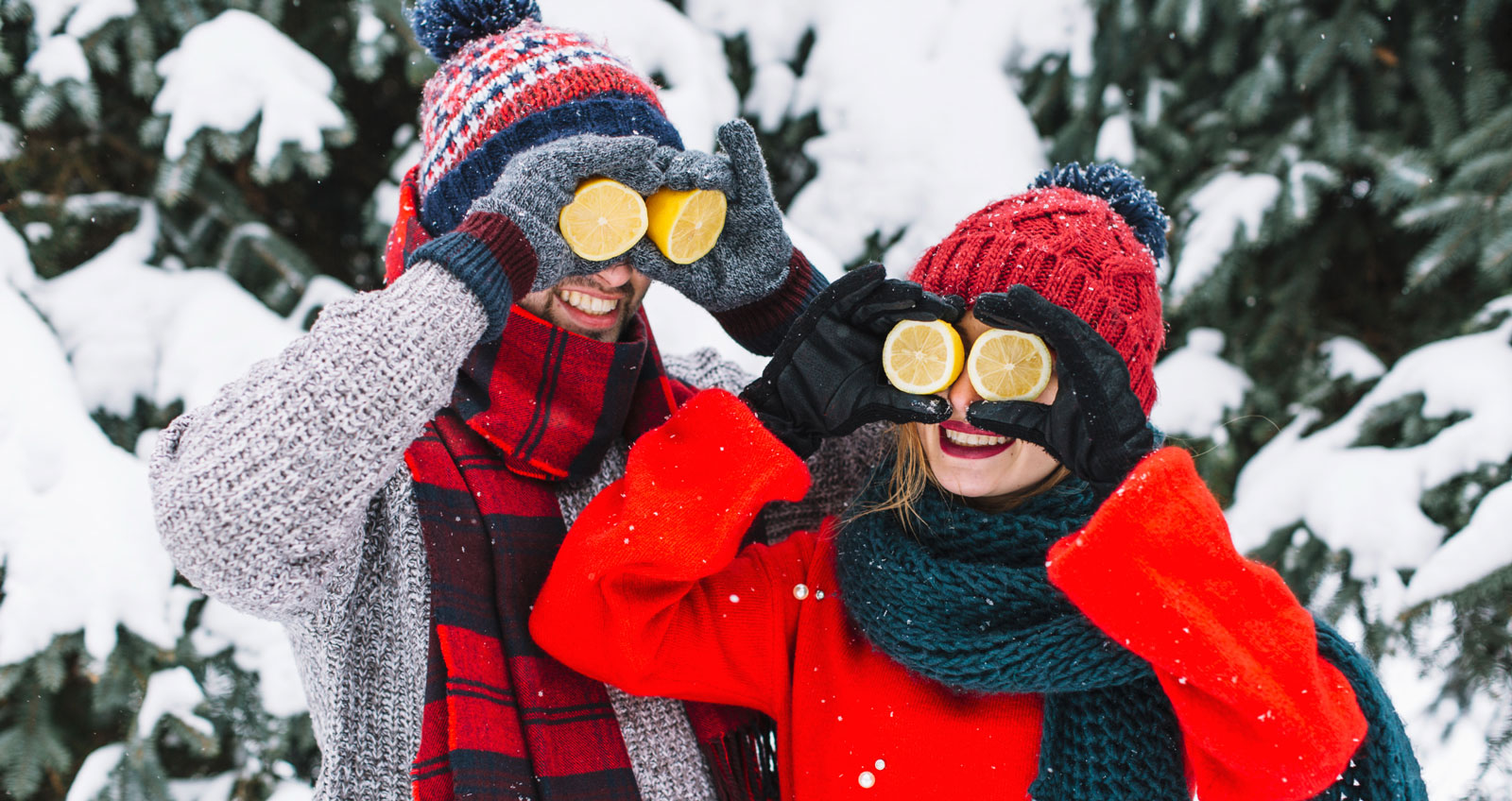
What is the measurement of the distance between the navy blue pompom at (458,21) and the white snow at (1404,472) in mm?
1997

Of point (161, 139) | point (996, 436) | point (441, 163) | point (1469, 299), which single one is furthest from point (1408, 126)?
point (161, 139)

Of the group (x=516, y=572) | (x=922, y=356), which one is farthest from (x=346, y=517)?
(x=922, y=356)

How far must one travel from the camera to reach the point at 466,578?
1.44m

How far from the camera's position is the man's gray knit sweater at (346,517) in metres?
1.17

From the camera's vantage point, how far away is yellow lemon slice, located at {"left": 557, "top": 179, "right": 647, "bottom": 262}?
145cm

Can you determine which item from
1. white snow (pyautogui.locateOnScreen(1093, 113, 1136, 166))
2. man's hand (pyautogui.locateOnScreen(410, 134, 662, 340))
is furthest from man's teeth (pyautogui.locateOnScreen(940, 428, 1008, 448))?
white snow (pyautogui.locateOnScreen(1093, 113, 1136, 166))

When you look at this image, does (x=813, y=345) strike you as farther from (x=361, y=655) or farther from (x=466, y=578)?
(x=361, y=655)

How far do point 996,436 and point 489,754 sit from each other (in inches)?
33.6

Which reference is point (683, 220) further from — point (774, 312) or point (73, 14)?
point (73, 14)

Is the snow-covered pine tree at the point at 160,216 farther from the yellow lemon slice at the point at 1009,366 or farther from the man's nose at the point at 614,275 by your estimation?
the yellow lemon slice at the point at 1009,366

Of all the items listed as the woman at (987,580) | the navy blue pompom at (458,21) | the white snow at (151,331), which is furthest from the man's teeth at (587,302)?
the white snow at (151,331)

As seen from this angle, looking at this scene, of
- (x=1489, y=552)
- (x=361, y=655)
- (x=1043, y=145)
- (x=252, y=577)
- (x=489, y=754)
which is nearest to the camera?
(x=252, y=577)

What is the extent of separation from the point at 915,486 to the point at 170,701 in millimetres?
1750

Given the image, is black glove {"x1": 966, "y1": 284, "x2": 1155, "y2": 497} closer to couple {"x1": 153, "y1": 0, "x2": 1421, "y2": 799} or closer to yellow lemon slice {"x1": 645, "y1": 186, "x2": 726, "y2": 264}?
couple {"x1": 153, "y1": 0, "x2": 1421, "y2": 799}
